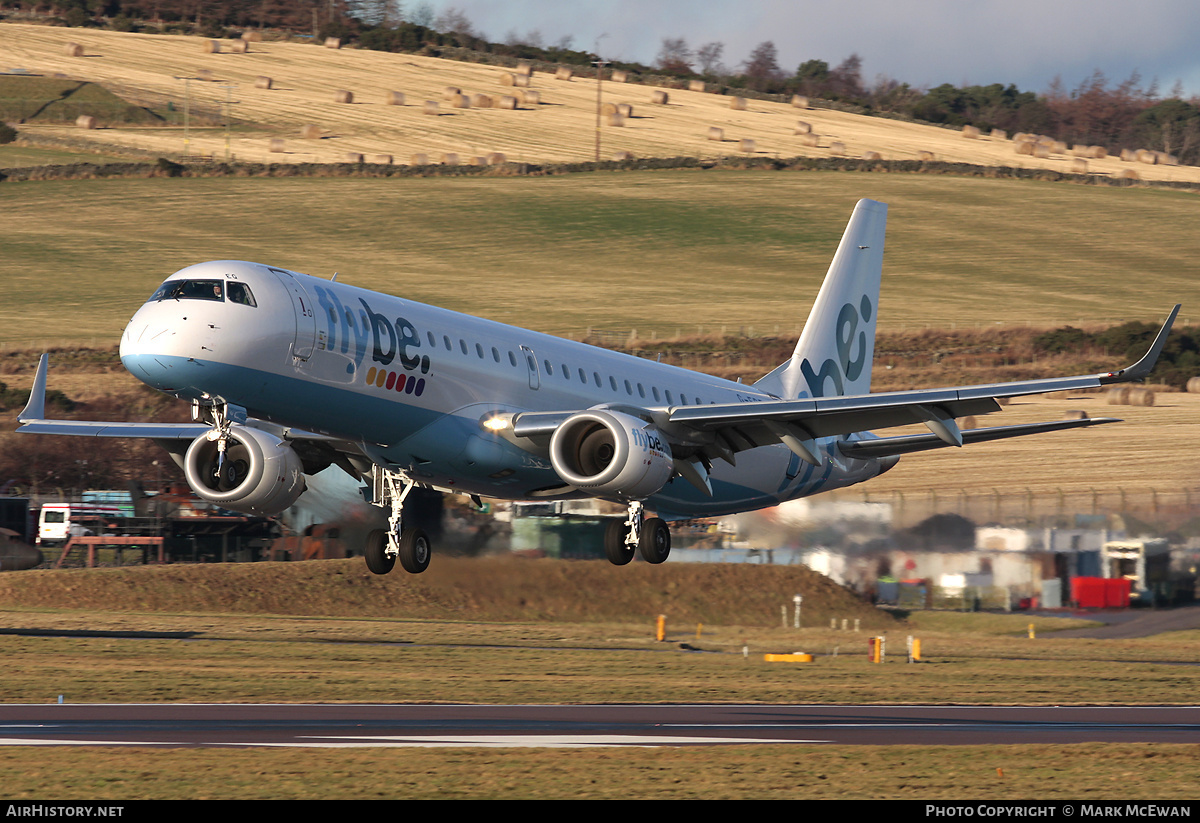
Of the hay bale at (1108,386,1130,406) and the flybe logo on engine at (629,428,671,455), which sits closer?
the flybe logo on engine at (629,428,671,455)

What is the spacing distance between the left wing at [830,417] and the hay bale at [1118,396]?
175ft

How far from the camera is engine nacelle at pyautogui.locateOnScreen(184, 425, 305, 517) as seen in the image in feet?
109

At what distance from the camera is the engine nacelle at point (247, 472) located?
3320 centimetres

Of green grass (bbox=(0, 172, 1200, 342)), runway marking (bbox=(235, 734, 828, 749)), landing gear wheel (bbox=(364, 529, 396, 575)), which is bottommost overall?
runway marking (bbox=(235, 734, 828, 749))

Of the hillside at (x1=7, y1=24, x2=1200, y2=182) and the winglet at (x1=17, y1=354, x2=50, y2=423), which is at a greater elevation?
the hillside at (x1=7, y1=24, x2=1200, y2=182)

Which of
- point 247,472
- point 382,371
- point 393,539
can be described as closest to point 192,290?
point 382,371

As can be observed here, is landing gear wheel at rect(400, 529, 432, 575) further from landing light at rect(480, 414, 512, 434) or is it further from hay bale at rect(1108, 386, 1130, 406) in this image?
hay bale at rect(1108, 386, 1130, 406)

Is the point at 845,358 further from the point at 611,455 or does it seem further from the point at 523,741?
the point at 523,741

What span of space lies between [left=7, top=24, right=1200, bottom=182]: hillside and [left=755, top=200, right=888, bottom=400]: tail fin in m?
84.9

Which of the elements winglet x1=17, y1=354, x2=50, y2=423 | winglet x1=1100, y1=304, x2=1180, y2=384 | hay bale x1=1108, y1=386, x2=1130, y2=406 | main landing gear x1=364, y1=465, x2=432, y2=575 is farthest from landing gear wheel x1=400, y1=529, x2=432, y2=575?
hay bale x1=1108, y1=386, x2=1130, y2=406

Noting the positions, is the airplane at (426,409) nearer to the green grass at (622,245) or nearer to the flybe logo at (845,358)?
the flybe logo at (845,358)

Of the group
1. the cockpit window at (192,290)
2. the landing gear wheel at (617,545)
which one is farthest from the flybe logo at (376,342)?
the landing gear wheel at (617,545)

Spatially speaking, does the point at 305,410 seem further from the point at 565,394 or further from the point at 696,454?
the point at 696,454
